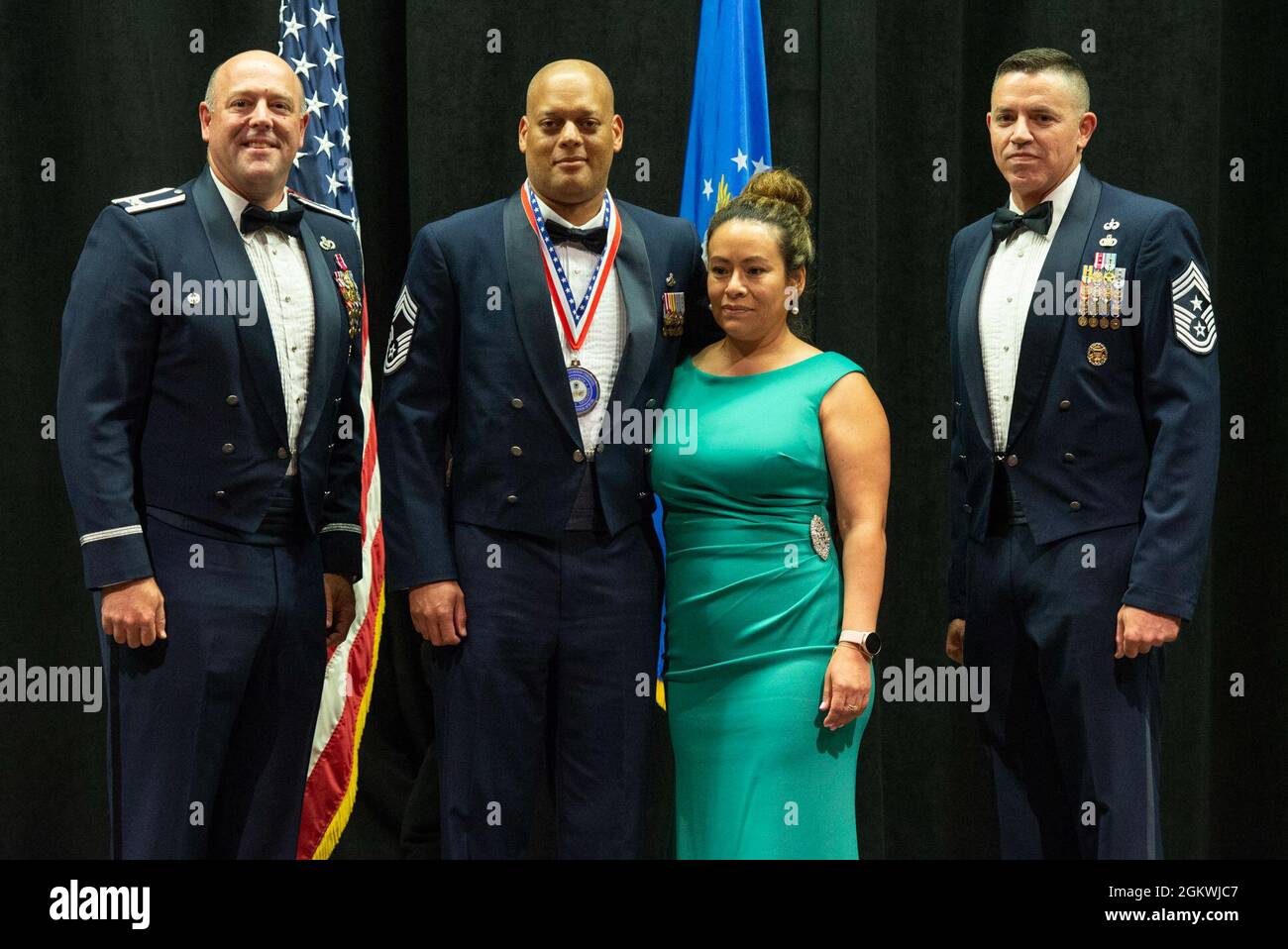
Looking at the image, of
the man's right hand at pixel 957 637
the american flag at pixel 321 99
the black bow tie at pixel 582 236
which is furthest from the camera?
the american flag at pixel 321 99

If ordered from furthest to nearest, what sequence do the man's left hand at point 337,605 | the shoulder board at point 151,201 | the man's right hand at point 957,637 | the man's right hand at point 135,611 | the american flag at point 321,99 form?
the american flag at point 321,99, the man's right hand at point 957,637, the man's left hand at point 337,605, the shoulder board at point 151,201, the man's right hand at point 135,611

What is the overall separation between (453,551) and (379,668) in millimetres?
1499

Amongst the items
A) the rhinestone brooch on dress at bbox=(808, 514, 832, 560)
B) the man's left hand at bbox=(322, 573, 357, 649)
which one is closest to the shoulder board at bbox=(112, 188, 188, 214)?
the man's left hand at bbox=(322, 573, 357, 649)

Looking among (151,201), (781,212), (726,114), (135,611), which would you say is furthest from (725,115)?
(135,611)

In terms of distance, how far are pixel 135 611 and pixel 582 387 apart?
1010 millimetres

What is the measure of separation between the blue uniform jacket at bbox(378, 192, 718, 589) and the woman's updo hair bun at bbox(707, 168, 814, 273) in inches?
9.7

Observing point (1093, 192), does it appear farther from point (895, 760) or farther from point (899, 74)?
point (895, 760)

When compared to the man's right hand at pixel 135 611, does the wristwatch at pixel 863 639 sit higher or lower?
lower

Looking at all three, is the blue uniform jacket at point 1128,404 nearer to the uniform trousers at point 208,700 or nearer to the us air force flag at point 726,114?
the us air force flag at point 726,114

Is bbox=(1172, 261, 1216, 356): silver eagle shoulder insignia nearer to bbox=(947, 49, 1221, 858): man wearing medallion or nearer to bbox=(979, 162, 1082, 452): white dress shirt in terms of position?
bbox=(947, 49, 1221, 858): man wearing medallion

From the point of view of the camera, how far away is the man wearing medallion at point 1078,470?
9.80ft

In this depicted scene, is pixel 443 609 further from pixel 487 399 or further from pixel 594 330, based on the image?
pixel 594 330

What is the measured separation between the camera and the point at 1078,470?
3045 mm

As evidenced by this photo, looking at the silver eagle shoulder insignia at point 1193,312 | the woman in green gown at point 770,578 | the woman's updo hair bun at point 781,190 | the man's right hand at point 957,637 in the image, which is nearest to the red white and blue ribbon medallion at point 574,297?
the woman in green gown at point 770,578
